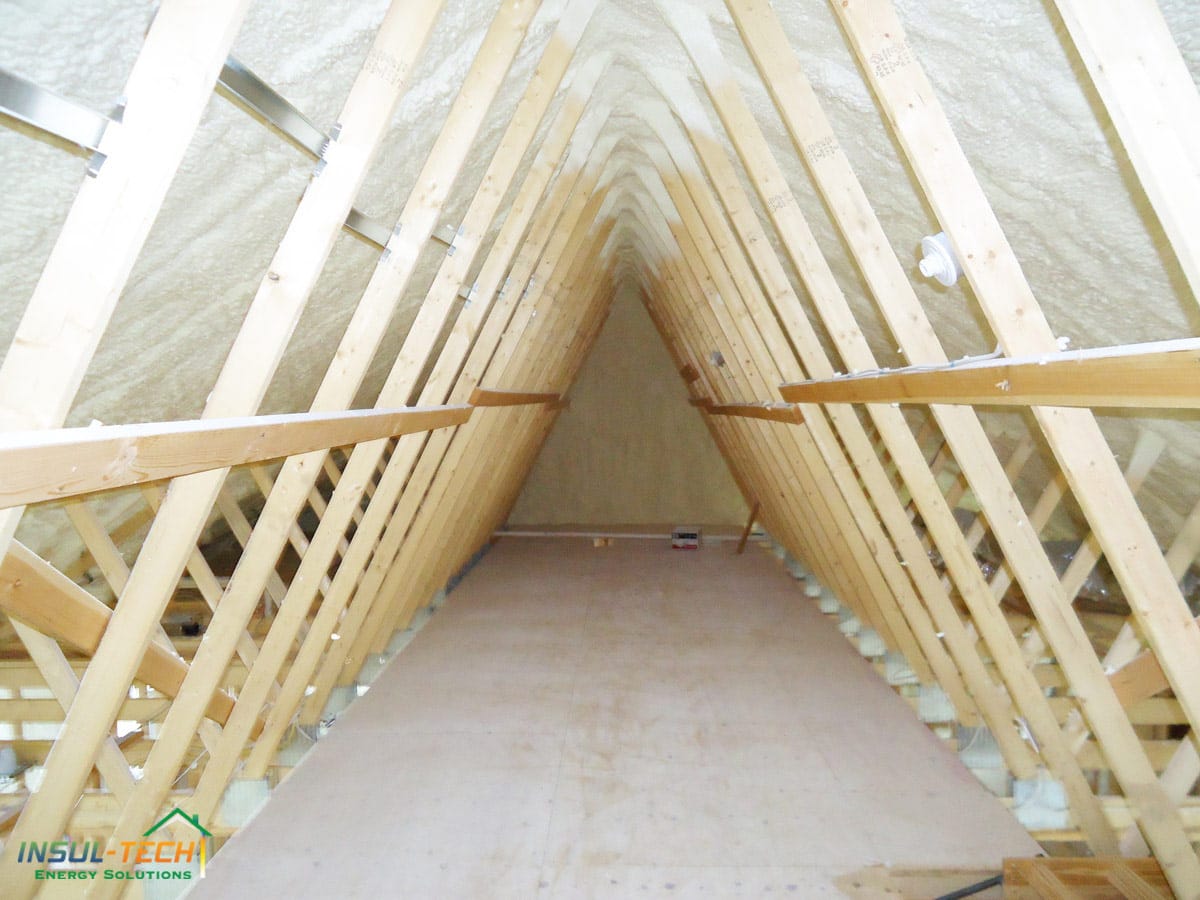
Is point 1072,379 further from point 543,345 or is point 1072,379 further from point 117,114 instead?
point 543,345

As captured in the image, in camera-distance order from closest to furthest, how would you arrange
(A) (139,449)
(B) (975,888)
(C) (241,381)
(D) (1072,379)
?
(A) (139,449)
(D) (1072,379)
(C) (241,381)
(B) (975,888)

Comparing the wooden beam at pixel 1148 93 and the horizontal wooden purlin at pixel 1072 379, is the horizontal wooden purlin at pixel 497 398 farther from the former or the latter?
the wooden beam at pixel 1148 93

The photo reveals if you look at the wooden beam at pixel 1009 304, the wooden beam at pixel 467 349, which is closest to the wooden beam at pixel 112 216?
the wooden beam at pixel 1009 304

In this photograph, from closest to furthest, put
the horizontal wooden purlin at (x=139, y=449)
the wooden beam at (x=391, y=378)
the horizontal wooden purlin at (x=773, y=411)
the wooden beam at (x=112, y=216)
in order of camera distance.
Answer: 1. the horizontal wooden purlin at (x=139, y=449)
2. the wooden beam at (x=112, y=216)
3. the wooden beam at (x=391, y=378)
4. the horizontal wooden purlin at (x=773, y=411)

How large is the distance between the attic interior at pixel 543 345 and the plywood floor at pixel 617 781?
0.04 metres

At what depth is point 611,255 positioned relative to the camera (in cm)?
722

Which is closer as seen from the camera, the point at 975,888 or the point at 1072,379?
the point at 1072,379

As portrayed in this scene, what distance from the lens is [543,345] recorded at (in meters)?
5.69

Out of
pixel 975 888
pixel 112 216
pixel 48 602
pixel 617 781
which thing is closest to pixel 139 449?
pixel 112 216

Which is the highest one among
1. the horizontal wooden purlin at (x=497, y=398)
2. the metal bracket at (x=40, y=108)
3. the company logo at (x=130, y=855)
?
the horizontal wooden purlin at (x=497, y=398)

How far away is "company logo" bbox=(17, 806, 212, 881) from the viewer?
1987 mm

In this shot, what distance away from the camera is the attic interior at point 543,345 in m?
1.46

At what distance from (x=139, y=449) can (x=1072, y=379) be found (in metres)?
1.81

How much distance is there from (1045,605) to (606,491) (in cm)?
856
